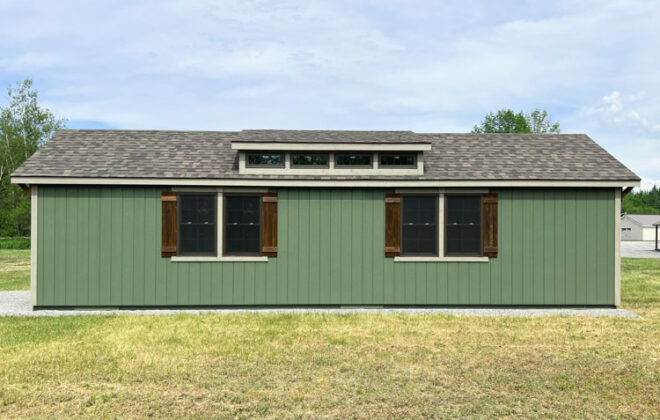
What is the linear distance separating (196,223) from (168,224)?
0.56 meters

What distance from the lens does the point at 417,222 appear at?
1088 centimetres

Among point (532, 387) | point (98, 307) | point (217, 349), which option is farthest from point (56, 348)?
point (532, 387)

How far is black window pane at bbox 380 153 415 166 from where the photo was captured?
11008 mm

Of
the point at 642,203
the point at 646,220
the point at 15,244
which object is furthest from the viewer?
the point at 642,203

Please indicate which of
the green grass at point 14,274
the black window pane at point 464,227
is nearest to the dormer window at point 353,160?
the black window pane at point 464,227

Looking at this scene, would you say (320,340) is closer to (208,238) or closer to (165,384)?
(165,384)

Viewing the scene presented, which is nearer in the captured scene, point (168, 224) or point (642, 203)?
point (168, 224)

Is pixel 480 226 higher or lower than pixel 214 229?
higher

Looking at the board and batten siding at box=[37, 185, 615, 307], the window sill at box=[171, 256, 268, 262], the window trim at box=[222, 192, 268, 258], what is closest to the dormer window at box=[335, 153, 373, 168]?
the board and batten siding at box=[37, 185, 615, 307]

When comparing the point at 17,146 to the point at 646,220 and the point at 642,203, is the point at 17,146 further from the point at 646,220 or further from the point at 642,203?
the point at 642,203

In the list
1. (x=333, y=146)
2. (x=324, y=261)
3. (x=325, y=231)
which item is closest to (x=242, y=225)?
(x=325, y=231)

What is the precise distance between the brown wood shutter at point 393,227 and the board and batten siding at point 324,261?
0.45 ft

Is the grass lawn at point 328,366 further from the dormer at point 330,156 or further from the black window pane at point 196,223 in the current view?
the dormer at point 330,156

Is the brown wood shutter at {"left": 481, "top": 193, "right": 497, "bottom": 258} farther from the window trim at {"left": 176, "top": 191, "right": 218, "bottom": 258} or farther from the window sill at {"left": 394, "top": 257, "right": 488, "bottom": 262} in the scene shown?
the window trim at {"left": 176, "top": 191, "right": 218, "bottom": 258}
